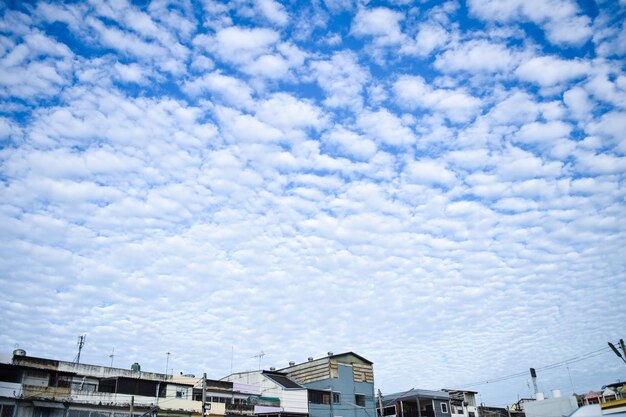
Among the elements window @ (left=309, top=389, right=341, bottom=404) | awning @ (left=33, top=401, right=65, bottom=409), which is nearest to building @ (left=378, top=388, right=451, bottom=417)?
window @ (left=309, top=389, right=341, bottom=404)

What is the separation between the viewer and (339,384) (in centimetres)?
6291

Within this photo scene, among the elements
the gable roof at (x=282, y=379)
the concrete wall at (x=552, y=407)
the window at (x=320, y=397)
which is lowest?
the concrete wall at (x=552, y=407)

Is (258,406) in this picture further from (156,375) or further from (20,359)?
(20,359)

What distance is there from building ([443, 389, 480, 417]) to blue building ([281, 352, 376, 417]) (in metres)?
15.1

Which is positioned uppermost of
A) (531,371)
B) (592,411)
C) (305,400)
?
(531,371)

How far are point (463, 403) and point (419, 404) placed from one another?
13.5m

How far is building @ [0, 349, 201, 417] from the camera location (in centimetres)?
3953

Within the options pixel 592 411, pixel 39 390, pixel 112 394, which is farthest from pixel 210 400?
pixel 592 411

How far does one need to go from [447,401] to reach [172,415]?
41.3m

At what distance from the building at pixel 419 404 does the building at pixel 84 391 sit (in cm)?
3084

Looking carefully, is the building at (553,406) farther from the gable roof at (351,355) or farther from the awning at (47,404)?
the awning at (47,404)

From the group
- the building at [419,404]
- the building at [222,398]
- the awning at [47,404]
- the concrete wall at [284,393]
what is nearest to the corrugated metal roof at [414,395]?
the building at [419,404]

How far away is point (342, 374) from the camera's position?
6394 centimetres

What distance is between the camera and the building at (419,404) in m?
67.4
